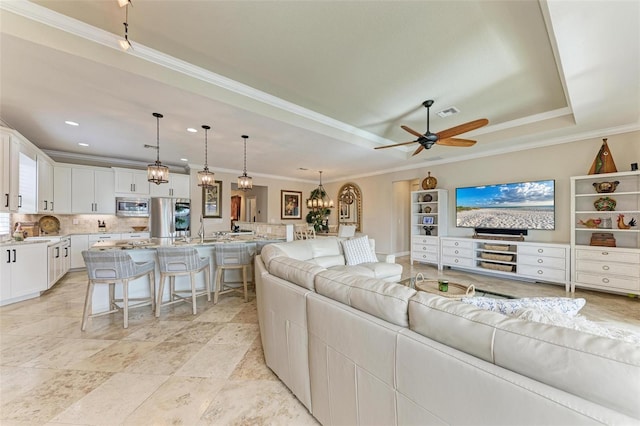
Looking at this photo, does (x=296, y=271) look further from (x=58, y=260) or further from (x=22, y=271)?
(x=58, y=260)

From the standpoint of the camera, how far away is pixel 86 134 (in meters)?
4.25

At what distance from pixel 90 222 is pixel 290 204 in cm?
521

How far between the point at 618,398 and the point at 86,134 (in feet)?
20.4

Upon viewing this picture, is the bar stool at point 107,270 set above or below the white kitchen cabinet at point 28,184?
below

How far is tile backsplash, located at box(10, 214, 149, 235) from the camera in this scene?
18.0 ft

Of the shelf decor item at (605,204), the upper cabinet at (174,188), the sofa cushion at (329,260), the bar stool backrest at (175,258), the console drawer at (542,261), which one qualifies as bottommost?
the console drawer at (542,261)

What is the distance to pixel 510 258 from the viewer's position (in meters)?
4.56

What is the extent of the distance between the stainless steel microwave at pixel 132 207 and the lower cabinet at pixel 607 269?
8635 mm

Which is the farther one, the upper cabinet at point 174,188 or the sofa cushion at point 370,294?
the upper cabinet at point 174,188

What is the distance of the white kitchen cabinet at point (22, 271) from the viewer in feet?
11.2

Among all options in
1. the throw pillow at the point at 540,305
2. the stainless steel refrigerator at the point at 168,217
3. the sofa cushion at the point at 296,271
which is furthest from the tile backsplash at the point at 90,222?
the throw pillow at the point at 540,305

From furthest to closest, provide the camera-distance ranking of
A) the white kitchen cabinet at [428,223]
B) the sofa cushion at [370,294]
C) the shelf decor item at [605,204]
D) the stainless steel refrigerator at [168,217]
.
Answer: the stainless steel refrigerator at [168,217] → the white kitchen cabinet at [428,223] → the shelf decor item at [605,204] → the sofa cushion at [370,294]

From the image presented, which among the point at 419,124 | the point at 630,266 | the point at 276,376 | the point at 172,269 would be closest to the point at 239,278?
the point at 172,269

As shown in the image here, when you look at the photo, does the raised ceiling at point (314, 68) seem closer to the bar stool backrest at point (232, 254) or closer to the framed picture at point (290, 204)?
the bar stool backrest at point (232, 254)
